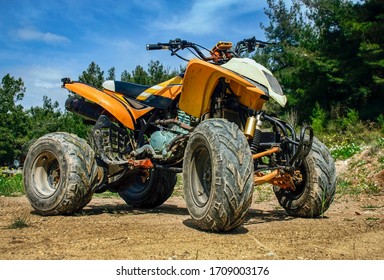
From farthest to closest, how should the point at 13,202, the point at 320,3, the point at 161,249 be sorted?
the point at 320,3 → the point at 13,202 → the point at 161,249

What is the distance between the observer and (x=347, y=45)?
24000mm

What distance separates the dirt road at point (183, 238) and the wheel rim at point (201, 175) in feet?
1.06

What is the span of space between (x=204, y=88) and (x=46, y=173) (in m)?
2.35

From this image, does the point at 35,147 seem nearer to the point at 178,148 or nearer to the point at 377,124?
the point at 178,148

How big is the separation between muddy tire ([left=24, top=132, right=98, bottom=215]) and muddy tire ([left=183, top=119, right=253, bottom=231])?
5.26ft

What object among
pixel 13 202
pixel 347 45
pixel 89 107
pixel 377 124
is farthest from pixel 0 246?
pixel 347 45

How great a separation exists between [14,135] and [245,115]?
4946 centimetres

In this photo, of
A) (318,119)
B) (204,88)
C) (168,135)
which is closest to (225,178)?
(204,88)

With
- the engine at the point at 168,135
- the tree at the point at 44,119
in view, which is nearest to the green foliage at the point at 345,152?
the engine at the point at 168,135

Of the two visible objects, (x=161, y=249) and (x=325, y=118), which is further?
(x=325, y=118)

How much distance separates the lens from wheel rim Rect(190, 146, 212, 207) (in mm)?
4898

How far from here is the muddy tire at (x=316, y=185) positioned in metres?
5.52

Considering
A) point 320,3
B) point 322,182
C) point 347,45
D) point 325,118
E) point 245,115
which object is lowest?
point 322,182

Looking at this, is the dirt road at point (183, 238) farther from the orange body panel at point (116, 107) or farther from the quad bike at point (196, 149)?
the orange body panel at point (116, 107)
